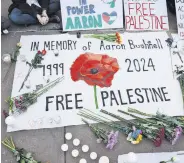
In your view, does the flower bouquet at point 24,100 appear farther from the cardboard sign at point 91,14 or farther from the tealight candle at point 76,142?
the cardboard sign at point 91,14

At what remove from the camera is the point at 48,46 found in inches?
117

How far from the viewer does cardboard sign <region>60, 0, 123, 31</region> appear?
3.11 metres

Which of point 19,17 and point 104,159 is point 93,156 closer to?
point 104,159

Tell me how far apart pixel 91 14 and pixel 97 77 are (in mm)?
753

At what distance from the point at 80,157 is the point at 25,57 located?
1101 millimetres

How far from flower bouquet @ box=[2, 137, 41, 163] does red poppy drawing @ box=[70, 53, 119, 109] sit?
2.44ft

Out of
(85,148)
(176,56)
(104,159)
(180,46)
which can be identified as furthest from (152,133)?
(180,46)

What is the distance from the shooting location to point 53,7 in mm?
3178

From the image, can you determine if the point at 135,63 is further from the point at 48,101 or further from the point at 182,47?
the point at 48,101

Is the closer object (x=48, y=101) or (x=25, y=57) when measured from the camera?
(x=48, y=101)

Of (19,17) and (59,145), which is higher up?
(19,17)

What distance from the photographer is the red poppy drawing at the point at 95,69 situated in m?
2.74

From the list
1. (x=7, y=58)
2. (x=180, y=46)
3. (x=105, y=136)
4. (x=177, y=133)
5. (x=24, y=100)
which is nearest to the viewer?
(x=177, y=133)

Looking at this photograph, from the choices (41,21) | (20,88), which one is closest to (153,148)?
(20,88)
